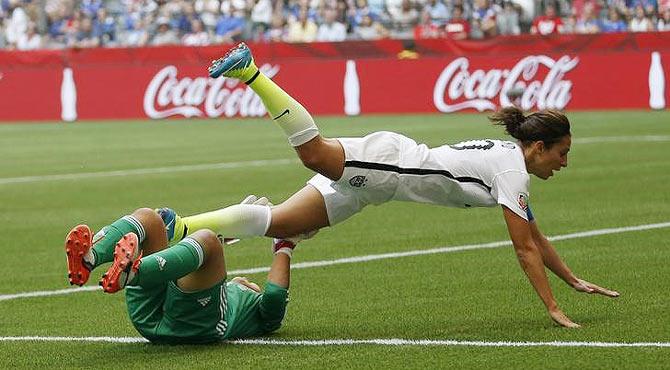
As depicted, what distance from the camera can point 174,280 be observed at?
26.3 ft

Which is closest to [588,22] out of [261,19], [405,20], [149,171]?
[405,20]

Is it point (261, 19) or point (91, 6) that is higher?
point (261, 19)

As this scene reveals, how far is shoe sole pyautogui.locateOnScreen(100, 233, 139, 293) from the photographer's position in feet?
24.2

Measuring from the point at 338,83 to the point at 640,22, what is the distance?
7047 millimetres

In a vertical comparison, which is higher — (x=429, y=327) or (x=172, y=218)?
(x=172, y=218)

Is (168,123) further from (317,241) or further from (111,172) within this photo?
(317,241)

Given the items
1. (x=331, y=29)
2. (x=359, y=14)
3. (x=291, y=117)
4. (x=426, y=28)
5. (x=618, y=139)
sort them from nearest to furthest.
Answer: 1. (x=291, y=117)
2. (x=618, y=139)
3. (x=426, y=28)
4. (x=331, y=29)
5. (x=359, y=14)

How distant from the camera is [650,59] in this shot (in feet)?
100

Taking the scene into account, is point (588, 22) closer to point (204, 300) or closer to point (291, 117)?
point (291, 117)

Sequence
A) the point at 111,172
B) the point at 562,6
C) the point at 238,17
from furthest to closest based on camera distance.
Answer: the point at 238,17 → the point at 562,6 → the point at 111,172

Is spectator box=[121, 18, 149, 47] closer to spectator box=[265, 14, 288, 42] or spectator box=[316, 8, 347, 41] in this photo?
spectator box=[265, 14, 288, 42]


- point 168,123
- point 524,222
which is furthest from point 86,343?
point 168,123

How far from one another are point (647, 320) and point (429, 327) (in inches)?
51.7

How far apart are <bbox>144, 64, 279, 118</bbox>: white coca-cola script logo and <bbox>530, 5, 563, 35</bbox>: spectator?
6.36m
